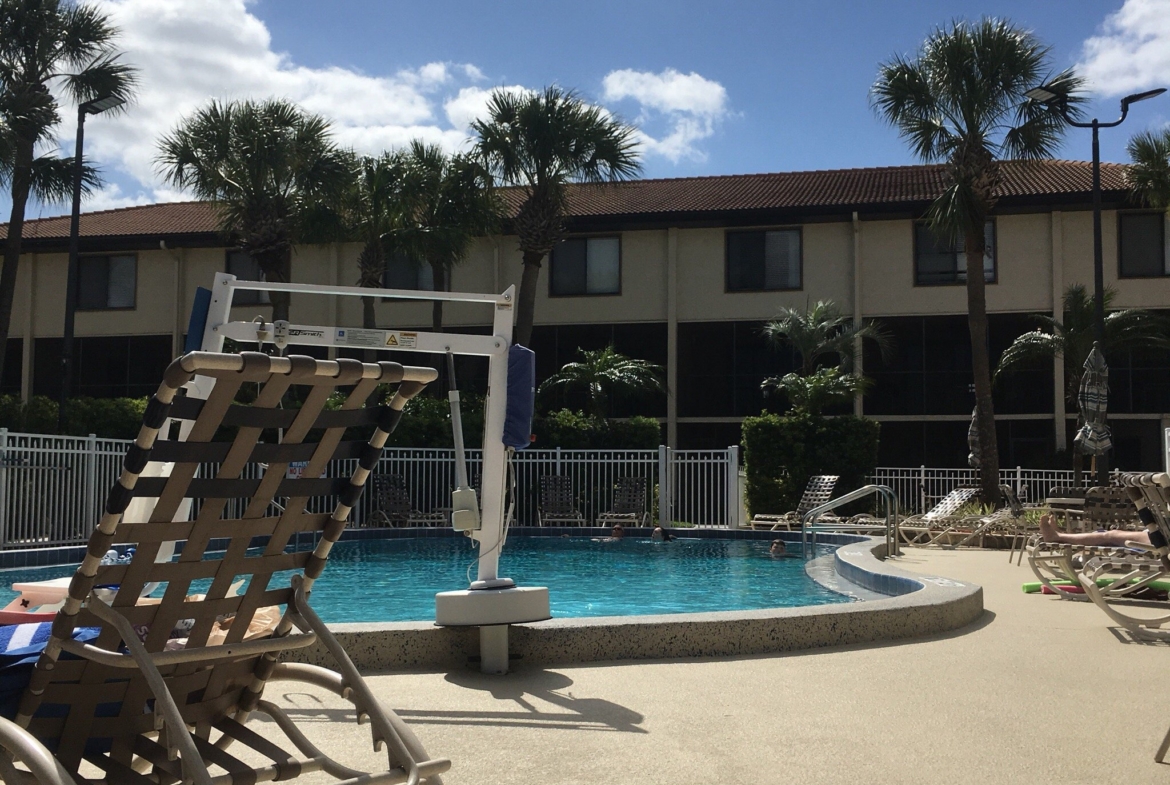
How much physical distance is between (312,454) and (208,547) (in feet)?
1.06

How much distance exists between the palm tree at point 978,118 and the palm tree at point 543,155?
6.05m

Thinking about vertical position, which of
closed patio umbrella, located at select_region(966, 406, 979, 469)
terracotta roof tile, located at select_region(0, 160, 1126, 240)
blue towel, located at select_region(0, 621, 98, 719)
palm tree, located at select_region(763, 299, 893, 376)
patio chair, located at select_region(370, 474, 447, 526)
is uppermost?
terracotta roof tile, located at select_region(0, 160, 1126, 240)

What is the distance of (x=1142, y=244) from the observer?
25.0 m

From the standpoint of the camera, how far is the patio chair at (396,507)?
1964cm

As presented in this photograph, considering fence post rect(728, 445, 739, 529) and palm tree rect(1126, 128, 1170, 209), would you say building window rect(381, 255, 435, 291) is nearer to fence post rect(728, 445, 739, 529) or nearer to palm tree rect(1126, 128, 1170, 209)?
fence post rect(728, 445, 739, 529)

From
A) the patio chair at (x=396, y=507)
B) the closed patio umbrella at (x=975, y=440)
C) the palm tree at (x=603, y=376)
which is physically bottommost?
the patio chair at (x=396, y=507)

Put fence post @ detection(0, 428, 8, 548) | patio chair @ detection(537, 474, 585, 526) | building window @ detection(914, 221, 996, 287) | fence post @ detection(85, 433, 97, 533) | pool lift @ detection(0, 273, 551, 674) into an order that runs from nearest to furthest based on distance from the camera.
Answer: pool lift @ detection(0, 273, 551, 674) → fence post @ detection(0, 428, 8, 548) → fence post @ detection(85, 433, 97, 533) → patio chair @ detection(537, 474, 585, 526) → building window @ detection(914, 221, 996, 287)

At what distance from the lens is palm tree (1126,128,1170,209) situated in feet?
68.5

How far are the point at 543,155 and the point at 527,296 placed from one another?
3016mm

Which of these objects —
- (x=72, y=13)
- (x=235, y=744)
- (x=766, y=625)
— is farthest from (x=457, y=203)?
(x=235, y=744)

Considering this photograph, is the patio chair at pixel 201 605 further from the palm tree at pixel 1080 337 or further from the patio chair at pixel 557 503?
the palm tree at pixel 1080 337

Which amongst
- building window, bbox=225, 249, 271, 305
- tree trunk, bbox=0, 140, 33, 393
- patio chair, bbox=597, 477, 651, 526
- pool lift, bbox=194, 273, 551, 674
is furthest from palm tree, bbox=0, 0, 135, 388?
pool lift, bbox=194, 273, 551, 674

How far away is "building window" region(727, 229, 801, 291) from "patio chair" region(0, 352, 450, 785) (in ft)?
80.1

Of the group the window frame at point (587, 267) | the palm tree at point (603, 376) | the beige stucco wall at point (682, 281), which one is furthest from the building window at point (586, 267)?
the palm tree at point (603, 376)
